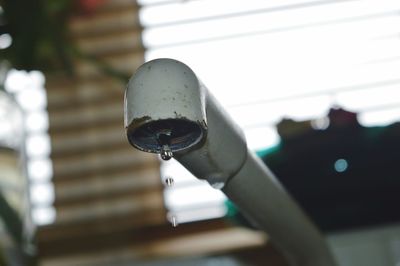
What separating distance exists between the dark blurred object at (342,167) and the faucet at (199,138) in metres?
0.20

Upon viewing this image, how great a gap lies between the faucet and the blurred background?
0.40 meters

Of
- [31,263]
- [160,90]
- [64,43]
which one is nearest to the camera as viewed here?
[160,90]

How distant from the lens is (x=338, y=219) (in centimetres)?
81

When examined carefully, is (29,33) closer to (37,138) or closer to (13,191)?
(13,191)

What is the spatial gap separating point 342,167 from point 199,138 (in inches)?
14.2

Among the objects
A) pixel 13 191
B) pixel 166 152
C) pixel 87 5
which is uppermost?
pixel 87 5

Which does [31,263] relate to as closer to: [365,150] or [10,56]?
[10,56]

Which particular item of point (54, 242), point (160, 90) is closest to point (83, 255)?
point (54, 242)

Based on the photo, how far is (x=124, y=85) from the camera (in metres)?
1.05

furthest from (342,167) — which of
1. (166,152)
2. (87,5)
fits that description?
(87,5)

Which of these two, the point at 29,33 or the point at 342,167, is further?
the point at 29,33

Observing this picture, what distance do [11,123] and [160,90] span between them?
1.87 feet

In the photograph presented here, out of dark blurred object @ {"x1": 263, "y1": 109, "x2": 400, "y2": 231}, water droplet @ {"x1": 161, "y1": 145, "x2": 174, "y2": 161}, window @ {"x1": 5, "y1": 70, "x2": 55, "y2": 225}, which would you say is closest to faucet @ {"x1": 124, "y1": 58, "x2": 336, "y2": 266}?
water droplet @ {"x1": 161, "y1": 145, "x2": 174, "y2": 161}

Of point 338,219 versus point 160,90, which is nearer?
point 160,90
